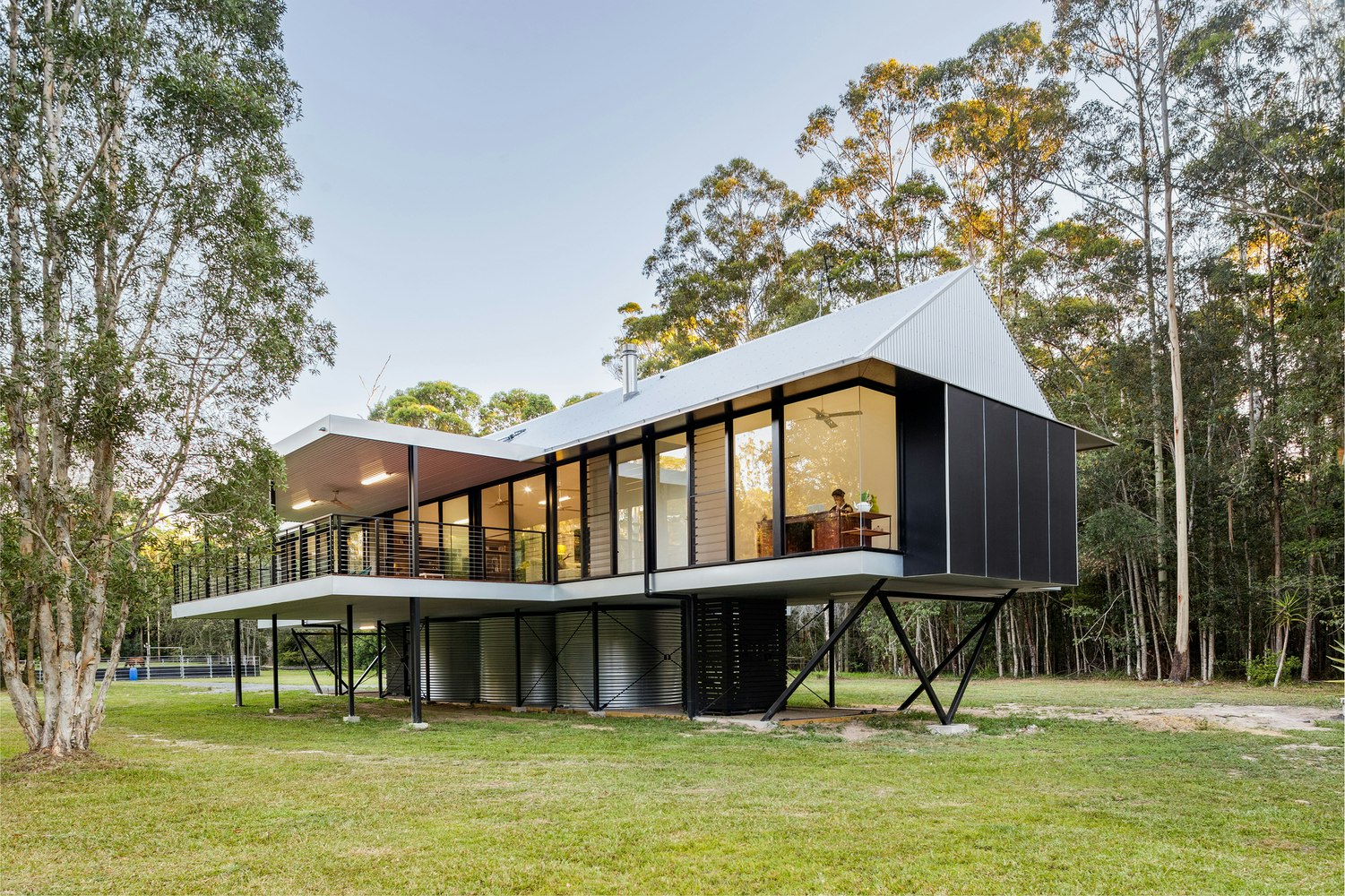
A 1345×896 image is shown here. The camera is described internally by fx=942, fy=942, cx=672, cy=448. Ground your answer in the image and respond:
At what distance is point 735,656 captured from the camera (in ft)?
42.4

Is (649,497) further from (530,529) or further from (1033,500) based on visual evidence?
(1033,500)

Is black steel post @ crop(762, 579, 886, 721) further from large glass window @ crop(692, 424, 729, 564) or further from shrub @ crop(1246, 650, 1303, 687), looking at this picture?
shrub @ crop(1246, 650, 1303, 687)

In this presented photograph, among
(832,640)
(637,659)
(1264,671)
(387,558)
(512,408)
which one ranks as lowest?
(1264,671)

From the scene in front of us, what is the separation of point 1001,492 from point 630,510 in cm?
499

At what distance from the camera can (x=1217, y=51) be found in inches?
755

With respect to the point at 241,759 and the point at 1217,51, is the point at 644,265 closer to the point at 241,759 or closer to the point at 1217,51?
the point at 1217,51

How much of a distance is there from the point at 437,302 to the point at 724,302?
8775 mm

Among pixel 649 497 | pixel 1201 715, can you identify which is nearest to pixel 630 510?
pixel 649 497

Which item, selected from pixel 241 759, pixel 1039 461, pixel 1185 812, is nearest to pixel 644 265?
pixel 1039 461

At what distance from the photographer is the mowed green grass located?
15.1 ft

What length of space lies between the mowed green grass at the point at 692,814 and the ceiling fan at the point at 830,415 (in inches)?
138

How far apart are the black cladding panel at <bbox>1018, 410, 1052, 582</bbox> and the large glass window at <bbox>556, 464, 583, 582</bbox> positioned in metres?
6.08

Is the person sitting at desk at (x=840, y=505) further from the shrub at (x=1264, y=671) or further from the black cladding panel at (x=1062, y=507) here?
the shrub at (x=1264, y=671)

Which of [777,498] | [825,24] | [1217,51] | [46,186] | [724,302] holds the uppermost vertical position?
[825,24]
